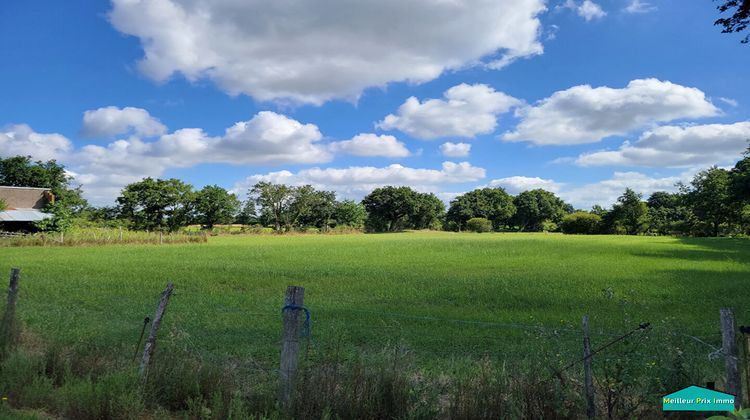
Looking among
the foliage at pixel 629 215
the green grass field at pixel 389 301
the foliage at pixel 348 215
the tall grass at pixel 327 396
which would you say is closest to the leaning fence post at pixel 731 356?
the tall grass at pixel 327 396

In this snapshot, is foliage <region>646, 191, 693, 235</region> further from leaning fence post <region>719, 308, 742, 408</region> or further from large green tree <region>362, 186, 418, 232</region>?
leaning fence post <region>719, 308, 742, 408</region>

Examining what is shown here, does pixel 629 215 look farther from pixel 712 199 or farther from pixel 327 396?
pixel 327 396

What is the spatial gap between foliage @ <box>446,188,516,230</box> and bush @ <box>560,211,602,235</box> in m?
26.3

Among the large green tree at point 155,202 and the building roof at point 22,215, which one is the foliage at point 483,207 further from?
the building roof at point 22,215

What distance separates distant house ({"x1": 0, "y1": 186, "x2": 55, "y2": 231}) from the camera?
4775 centimetres

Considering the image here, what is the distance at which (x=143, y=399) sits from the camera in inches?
194

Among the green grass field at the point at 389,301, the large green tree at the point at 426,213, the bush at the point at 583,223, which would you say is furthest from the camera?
the large green tree at the point at 426,213

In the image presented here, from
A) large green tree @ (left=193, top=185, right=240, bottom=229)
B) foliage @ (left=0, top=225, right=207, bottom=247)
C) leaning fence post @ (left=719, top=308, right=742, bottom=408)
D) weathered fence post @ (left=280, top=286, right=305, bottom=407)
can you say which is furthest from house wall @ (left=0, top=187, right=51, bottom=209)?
leaning fence post @ (left=719, top=308, right=742, bottom=408)

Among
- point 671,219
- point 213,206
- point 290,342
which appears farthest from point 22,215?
point 671,219

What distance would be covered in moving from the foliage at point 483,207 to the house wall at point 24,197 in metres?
82.0

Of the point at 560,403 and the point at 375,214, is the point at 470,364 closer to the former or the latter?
the point at 560,403

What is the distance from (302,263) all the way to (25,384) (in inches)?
763

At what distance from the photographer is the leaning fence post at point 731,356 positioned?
3.97m

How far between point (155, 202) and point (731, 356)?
71715 mm
